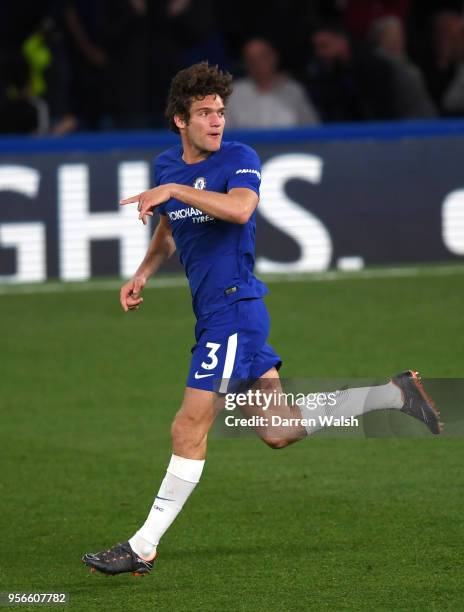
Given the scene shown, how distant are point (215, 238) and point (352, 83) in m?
9.99

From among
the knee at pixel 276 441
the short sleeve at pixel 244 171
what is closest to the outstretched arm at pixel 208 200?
the short sleeve at pixel 244 171

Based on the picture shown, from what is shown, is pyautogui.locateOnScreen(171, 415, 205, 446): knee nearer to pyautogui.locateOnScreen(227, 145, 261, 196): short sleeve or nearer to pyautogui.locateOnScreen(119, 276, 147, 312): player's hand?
pyautogui.locateOnScreen(119, 276, 147, 312): player's hand

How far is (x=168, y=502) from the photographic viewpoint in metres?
6.43

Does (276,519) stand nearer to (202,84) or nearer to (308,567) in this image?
(308,567)

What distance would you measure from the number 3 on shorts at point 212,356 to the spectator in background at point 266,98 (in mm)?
9505

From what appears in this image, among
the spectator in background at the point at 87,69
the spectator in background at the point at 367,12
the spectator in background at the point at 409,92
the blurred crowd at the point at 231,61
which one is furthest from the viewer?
the spectator in background at the point at 367,12

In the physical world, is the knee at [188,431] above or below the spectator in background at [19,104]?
below

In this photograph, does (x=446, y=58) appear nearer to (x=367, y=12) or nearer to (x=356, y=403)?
(x=367, y=12)

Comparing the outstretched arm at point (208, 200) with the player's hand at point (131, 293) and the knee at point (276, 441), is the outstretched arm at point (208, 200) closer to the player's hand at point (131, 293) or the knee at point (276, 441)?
the player's hand at point (131, 293)

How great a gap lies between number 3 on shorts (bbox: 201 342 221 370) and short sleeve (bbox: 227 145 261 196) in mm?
664

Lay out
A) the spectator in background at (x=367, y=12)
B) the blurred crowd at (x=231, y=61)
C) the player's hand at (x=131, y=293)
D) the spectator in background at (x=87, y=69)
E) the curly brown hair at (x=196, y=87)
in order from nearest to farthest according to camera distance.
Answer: the curly brown hair at (x=196, y=87), the player's hand at (x=131, y=293), the blurred crowd at (x=231, y=61), the spectator in background at (x=87, y=69), the spectator in background at (x=367, y=12)

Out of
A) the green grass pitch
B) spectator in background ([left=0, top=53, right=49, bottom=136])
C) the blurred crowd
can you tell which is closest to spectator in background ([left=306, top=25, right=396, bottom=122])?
the blurred crowd

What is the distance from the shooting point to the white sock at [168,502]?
6418 millimetres

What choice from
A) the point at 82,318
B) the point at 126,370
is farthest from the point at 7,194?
the point at 126,370
